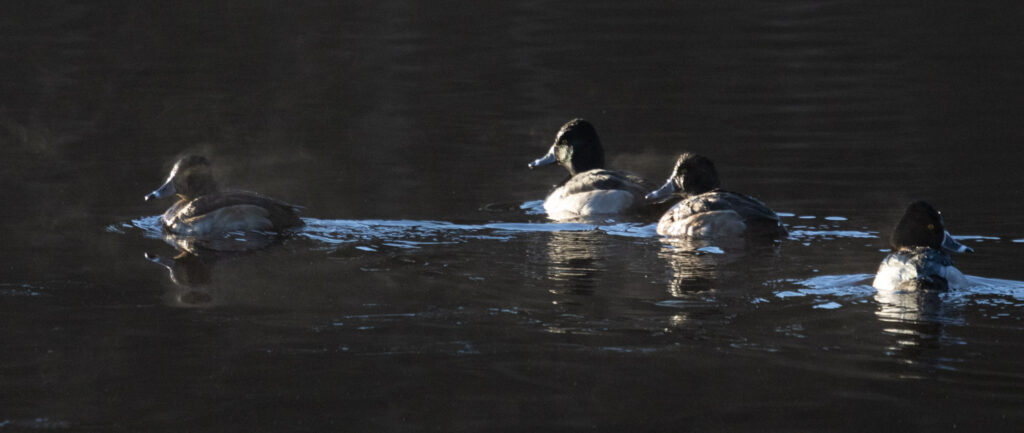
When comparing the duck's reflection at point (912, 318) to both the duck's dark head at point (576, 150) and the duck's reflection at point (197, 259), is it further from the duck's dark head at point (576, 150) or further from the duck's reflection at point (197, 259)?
the duck's dark head at point (576, 150)

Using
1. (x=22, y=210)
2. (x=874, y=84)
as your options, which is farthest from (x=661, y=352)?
(x=874, y=84)

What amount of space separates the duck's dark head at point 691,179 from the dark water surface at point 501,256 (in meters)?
0.85

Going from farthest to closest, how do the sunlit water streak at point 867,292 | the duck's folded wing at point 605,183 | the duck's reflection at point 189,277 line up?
the duck's folded wing at point 605,183
the duck's reflection at point 189,277
the sunlit water streak at point 867,292

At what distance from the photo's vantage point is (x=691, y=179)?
1434cm

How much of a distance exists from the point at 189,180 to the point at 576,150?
4822 millimetres

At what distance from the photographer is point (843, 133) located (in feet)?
63.7

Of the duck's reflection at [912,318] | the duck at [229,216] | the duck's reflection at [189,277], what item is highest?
the duck at [229,216]

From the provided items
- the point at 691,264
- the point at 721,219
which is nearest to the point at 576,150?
the point at 721,219

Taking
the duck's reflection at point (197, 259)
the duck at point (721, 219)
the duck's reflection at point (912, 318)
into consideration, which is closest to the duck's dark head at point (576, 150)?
the duck at point (721, 219)

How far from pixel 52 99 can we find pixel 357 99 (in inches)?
217

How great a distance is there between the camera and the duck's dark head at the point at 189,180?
14.0m

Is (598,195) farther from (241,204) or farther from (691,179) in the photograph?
(241,204)

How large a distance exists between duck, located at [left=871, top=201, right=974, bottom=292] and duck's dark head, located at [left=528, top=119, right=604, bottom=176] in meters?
6.45

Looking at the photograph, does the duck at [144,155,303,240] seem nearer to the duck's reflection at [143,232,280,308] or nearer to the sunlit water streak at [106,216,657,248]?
the duck's reflection at [143,232,280,308]
